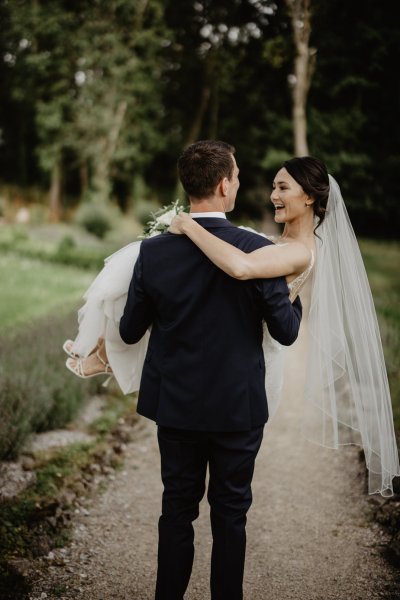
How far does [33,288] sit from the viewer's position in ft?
37.1

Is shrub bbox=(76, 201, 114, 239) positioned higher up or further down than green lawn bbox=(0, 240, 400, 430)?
higher up

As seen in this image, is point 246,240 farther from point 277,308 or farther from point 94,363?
point 94,363

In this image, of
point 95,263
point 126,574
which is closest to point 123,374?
point 126,574

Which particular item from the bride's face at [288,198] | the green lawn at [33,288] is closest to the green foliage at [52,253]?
the green lawn at [33,288]

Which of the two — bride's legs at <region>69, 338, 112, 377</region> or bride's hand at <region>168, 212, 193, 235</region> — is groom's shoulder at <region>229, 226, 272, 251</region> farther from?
bride's legs at <region>69, 338, 112, 377</region>

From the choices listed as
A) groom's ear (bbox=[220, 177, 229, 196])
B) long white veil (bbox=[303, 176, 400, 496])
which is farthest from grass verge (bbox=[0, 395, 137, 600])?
groom's ear (bbox=[220, 177, 229, 196])

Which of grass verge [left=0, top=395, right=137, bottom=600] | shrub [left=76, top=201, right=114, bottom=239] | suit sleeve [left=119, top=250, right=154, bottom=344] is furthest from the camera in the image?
shrub [left=76, top=201, right=114, bottom=239]

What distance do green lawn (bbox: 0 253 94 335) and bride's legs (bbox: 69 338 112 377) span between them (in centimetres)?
429

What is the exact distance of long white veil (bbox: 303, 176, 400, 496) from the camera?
3.28m

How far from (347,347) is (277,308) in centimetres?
116

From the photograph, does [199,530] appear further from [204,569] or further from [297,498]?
[297,498]

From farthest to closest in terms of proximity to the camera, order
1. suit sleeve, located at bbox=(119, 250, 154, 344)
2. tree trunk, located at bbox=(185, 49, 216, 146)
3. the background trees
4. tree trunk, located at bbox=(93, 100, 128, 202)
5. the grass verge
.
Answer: tree trunk, located at bbox=(185, 49, 216, 146) → tree trunk, located at bbox=(93, 100, 128, 202) → the background trees → the grass verge → suit sleeve, located at bbox=(119, 250, 154, 344)

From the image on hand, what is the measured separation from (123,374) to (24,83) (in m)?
26.3

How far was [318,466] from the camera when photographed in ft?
15.8
